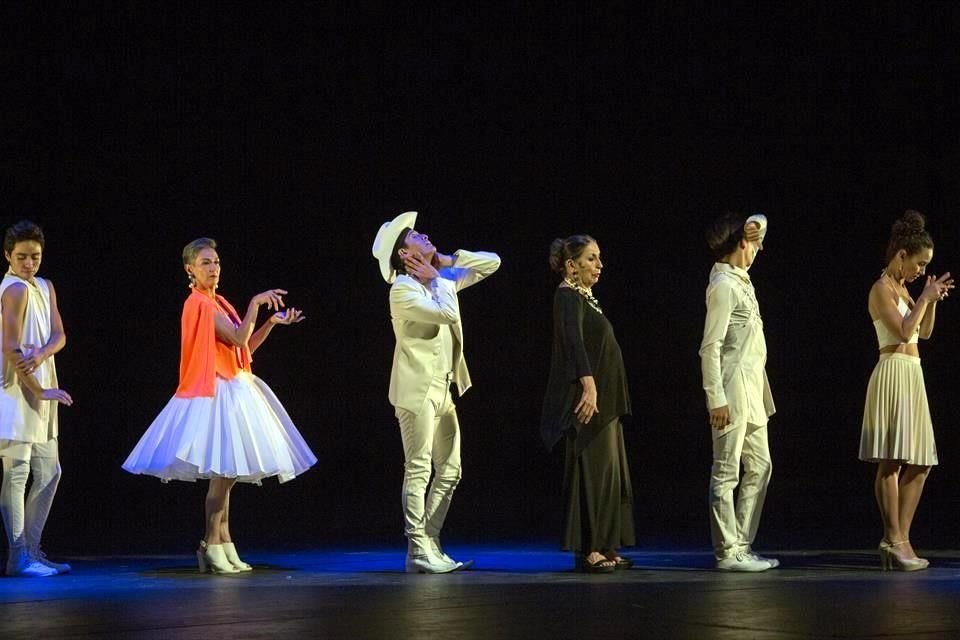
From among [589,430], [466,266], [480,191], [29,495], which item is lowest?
[29,495]

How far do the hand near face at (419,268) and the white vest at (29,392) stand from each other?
1.33m

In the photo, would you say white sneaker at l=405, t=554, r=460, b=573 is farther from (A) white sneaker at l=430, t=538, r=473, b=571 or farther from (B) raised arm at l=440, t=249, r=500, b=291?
(B) raised arm at l=440, t=249, r=500, b=291

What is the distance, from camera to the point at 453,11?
7.93 meters

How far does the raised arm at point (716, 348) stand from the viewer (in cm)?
513

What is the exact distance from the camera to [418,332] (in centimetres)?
527

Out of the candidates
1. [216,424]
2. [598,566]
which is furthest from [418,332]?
[598,566]

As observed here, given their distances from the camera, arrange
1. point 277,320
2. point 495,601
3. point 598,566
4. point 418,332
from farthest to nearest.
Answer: point 277,320, point 418,332, point 598,566, point 495,601

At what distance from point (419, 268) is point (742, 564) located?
61.2 inches

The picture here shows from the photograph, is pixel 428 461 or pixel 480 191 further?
pixel 480 191

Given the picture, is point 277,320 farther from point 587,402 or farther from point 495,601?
point 495,601

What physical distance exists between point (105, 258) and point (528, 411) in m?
2.55

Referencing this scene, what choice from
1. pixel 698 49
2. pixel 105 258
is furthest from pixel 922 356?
pixel 105 258

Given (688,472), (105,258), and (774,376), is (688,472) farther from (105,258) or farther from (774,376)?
(105,258)

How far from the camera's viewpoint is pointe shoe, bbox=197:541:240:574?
5.19 meters
